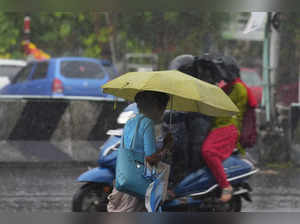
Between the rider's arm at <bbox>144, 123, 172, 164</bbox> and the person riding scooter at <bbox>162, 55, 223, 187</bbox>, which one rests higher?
the rider's arm at <bbox>144, 123, 172, 164</bbox>

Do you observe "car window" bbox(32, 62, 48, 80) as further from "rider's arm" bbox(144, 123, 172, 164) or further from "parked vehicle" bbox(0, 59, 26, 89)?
"rider's arm" bbox(144, 123, 172, 164)

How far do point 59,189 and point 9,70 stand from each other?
23.8ft

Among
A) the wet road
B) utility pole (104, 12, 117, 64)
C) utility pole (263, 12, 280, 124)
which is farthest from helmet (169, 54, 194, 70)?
utility pole (104, 12, 117, 64)

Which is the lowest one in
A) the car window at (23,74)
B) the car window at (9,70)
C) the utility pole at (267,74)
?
the car window at (9,70)

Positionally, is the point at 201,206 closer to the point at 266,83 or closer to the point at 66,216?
the point at 66,216

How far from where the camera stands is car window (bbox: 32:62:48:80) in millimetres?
14008

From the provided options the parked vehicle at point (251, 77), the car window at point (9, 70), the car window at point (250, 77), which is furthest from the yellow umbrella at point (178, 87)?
the car window at point (9, 70)

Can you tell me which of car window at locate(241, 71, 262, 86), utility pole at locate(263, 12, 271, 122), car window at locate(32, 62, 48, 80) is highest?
utility pole at locate(263, 12, 271, 122)

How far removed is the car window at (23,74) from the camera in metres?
14.0

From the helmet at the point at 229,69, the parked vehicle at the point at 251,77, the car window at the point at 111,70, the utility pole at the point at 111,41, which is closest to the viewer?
the helmet at the point at 229,69

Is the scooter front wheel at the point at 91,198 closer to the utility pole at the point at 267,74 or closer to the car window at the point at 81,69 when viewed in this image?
the utility pole at the point at 267,74

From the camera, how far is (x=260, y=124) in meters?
11.7

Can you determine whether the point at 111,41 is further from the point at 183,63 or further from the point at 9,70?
the point at 183,63

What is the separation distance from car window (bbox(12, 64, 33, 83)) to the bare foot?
7.69 metres
